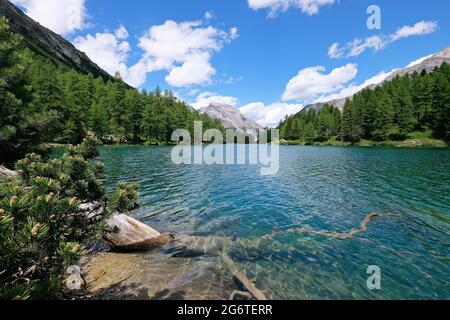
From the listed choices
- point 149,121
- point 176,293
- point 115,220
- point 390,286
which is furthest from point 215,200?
point 149,121

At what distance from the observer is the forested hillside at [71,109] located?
1337 centimetres

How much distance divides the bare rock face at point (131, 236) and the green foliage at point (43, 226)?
5.24m

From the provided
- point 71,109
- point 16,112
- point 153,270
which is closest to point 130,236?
point 153,270

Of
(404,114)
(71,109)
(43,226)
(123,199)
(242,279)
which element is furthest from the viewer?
(404,114)

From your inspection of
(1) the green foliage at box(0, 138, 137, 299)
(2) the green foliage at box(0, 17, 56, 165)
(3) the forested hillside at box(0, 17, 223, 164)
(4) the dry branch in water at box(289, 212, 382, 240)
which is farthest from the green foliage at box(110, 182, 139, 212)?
(4) the dry branch in water at box(289, 212, 382, 240)

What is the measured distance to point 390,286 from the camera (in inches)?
349

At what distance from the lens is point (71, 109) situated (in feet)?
257

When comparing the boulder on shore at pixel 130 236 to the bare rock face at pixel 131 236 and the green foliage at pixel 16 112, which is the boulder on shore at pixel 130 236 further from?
the green foliage at pixel 16 112

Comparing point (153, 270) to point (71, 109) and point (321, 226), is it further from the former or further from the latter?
point (71, 109)

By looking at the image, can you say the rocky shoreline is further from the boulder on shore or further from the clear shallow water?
the clear shallow water

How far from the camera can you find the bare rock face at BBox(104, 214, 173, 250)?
37.4 feet

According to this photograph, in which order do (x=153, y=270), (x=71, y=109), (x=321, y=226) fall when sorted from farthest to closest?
(x=71, y=109)
(x=321, y=226)
(x=153, y=270)

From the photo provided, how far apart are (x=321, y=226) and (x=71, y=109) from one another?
8851cm

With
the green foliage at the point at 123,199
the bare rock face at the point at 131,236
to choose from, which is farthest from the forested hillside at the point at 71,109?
the green foliage at the point at 123,199
